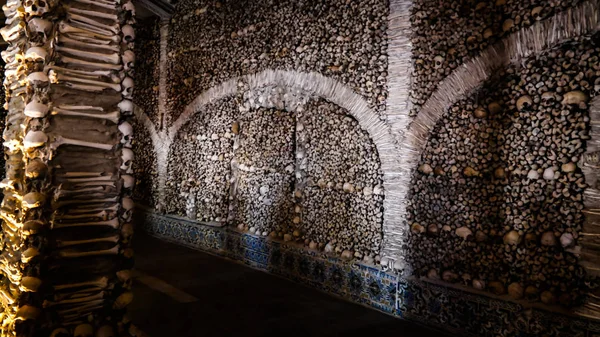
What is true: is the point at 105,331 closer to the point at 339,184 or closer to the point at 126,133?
the point at 126,133

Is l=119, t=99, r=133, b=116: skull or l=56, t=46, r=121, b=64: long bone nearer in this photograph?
l=56, t=46, r=121, b=64: long bone

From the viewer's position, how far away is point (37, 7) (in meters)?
1.55

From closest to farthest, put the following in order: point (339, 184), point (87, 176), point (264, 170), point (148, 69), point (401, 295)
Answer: point (87, 176) < point (401, 295) < point (339, 184) < point (264, 170) < point (148, 69)

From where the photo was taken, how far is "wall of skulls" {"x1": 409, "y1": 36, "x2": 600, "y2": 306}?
2.28 meters

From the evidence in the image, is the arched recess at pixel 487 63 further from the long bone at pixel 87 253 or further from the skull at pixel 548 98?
the long bone at pixel 87 253

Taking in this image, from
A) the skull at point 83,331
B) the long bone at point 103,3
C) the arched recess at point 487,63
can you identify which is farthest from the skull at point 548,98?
the skull at point 83,331

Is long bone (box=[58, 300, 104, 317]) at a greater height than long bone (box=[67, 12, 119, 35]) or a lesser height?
lesser

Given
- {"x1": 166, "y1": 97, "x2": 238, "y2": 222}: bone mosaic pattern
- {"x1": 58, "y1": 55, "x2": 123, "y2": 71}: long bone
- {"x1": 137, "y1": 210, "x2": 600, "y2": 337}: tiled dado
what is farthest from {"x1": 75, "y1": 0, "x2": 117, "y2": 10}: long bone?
{"x1": 166, "y1": 97, "x2": 238, "y2": 222}: bone mosaic pattern

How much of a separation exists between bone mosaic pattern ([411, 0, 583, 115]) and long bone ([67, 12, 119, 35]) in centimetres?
211

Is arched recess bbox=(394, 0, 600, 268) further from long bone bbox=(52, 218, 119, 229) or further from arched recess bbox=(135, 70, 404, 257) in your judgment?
long bone bbox=(52, 218, 119, 229)

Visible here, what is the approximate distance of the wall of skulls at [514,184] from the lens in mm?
2275

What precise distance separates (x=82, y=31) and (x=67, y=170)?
57 centimetres

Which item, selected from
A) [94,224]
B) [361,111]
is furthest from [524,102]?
[94,224]

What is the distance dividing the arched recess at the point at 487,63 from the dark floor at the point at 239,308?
99 cm
